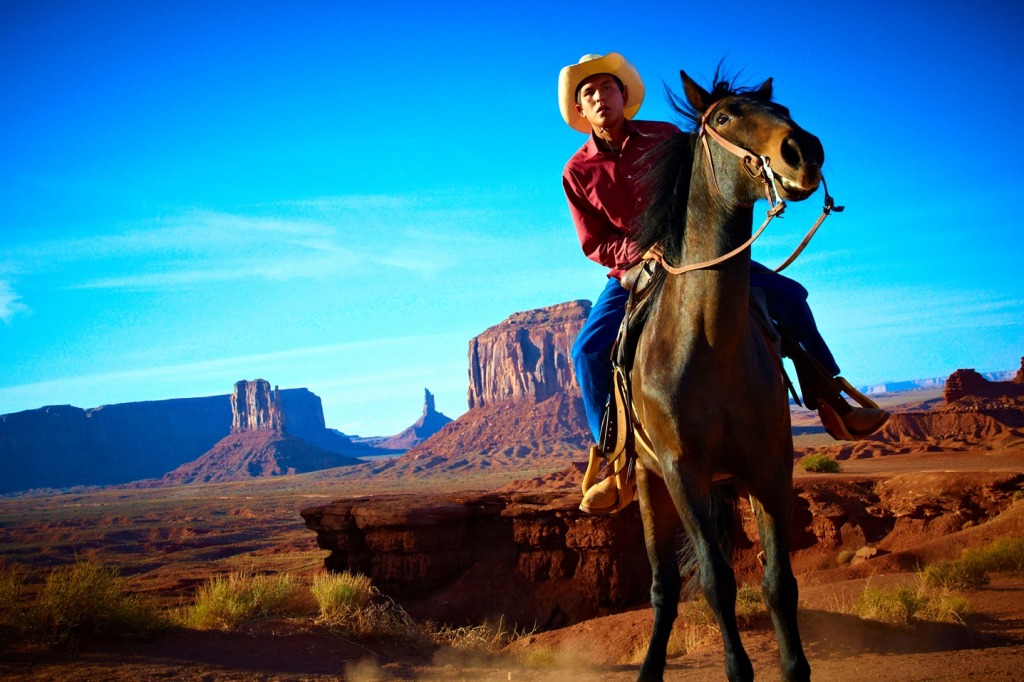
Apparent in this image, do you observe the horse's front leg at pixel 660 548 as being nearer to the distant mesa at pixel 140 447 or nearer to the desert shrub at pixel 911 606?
the desert shrub at pixel 911 606

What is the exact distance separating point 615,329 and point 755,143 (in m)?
2.37

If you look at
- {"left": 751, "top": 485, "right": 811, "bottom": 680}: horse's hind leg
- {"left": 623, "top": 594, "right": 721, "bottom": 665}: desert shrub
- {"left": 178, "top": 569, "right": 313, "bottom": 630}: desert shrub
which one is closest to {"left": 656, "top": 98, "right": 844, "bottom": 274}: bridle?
{"left": 751, "top": 485, "right": 811, "bottom": 680}: horse's hind leg

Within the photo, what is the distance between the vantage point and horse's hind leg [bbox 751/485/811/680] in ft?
13.5

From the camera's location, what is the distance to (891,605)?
27.3 ft

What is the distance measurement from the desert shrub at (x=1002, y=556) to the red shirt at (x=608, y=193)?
7.10 meters

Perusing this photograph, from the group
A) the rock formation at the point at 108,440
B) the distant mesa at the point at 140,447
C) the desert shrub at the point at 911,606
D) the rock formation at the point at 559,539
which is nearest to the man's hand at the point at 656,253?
the desert shrub at the point at 911,606

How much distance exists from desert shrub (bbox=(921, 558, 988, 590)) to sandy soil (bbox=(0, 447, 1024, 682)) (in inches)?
6.8

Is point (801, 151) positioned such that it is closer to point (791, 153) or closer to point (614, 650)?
point (791, 153)

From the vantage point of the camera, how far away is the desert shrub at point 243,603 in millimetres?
11102

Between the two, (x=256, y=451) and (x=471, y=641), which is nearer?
(x=471, y=641)

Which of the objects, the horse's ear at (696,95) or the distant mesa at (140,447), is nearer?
the horse's ear at (696,95)

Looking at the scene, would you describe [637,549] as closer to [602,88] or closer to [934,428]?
[602,88]

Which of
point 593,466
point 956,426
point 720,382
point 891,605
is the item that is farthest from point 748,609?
point 956,426

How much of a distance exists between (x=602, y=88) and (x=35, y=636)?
314 inches
